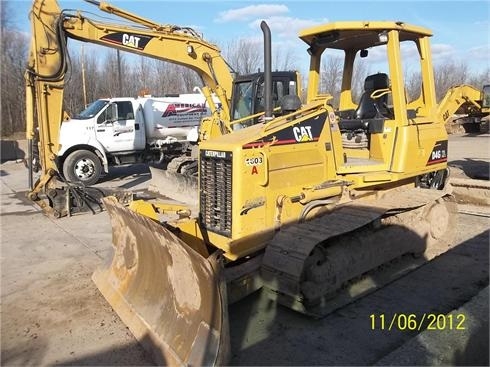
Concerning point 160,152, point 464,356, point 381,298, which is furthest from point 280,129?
point 160,152

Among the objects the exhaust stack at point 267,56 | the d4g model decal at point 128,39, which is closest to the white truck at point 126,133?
the d4g model decal at point 128,39

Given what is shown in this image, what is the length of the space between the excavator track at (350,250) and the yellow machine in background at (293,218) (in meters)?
0.01

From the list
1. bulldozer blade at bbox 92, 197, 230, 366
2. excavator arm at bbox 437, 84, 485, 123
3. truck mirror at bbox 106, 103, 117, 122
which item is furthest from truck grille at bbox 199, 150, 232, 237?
truck mirror at bbox 106, 103, 117, 122

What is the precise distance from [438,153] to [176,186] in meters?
5.92

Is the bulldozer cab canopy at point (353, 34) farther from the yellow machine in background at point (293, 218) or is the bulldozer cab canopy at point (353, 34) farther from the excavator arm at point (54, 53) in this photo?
the excavator arm at point (54, 53)

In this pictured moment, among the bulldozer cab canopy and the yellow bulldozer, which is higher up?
the bulldozer cab canopy

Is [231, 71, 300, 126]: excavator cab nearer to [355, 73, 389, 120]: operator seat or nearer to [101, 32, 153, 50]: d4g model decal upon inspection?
[101, 32, 153, 50]: d4g model decal

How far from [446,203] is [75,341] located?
4938 mm

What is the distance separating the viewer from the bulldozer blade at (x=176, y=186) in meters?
9.99

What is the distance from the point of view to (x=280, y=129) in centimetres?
474

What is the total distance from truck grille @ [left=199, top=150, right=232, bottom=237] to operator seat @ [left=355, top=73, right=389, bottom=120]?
2.35m

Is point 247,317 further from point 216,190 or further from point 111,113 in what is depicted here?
point 111,113

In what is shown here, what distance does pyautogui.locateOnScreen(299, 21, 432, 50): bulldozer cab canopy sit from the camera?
5.31 meters

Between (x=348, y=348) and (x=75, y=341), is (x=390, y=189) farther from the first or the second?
(x=75, y=341)
